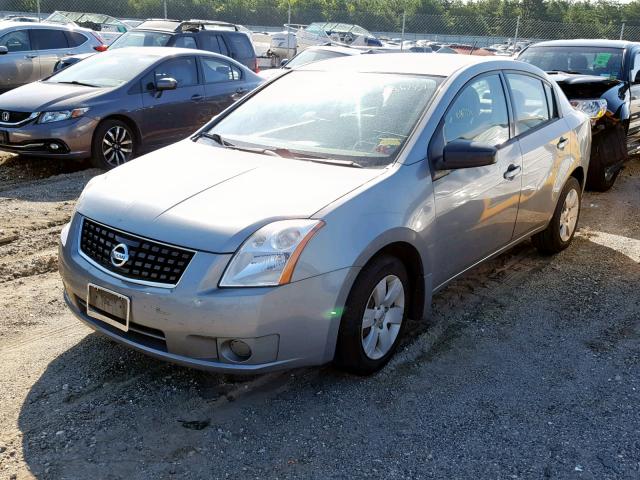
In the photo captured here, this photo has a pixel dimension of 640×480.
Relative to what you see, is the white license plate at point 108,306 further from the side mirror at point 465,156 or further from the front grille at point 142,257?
the side mirror at point 465,156

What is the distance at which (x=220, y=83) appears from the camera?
9914 mm

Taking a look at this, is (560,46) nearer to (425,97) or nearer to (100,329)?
(425,97)

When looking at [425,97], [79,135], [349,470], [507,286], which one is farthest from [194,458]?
[79,135]

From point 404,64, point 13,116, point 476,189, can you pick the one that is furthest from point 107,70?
point 476,189

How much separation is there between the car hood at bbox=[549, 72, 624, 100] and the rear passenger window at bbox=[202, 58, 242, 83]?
4.60 m

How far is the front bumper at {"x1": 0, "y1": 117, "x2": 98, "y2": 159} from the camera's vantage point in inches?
313

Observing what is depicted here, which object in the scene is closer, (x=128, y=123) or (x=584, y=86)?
(x=584, y=86)

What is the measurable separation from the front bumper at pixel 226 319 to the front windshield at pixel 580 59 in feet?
23.8

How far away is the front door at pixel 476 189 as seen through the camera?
402 centimetres

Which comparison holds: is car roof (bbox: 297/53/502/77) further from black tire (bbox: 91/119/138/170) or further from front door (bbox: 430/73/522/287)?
black tire (bbox: 91/119/138/170)

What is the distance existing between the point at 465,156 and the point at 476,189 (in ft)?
1.45

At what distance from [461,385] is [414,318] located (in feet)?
1.59

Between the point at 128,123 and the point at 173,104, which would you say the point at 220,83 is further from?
the point at 128,123

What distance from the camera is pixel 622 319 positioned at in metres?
4.64
